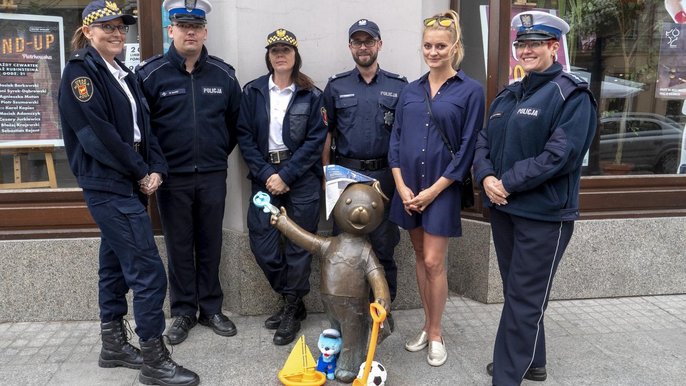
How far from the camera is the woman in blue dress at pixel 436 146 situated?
3611 mm

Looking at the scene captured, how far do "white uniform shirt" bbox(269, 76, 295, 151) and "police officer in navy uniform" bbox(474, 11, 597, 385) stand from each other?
1515 millimetres

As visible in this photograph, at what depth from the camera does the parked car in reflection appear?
5402mm

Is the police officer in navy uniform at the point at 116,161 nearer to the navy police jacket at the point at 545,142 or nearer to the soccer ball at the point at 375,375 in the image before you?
the soccer ball at the point at 375,375

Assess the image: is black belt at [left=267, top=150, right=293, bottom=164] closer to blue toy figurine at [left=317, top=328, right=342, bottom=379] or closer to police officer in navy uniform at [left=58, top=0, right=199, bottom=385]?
police officer in navy uniform at [left=58, top=0, right=199, bottom=385]

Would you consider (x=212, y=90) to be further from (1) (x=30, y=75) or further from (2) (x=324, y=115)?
(1) (x=30, y=75)

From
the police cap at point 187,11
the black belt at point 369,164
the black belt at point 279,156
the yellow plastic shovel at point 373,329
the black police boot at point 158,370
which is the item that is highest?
the police cap at point 187,11

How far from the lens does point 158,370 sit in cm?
352

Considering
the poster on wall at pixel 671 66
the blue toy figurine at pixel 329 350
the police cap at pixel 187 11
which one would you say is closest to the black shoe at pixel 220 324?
the blue toy figurine at pixel 329 350

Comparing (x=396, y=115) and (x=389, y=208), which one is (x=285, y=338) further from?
(x=396, y=115)

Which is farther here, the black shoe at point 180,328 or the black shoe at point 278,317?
the black shoe at point 278,317

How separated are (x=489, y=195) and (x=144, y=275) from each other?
2.13 metres

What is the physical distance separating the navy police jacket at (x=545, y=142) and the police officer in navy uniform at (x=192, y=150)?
2.01 m

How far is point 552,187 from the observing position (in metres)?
3.18

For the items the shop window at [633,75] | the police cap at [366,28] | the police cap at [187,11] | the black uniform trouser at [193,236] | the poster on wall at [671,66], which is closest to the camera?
the police cap at [187,11]
